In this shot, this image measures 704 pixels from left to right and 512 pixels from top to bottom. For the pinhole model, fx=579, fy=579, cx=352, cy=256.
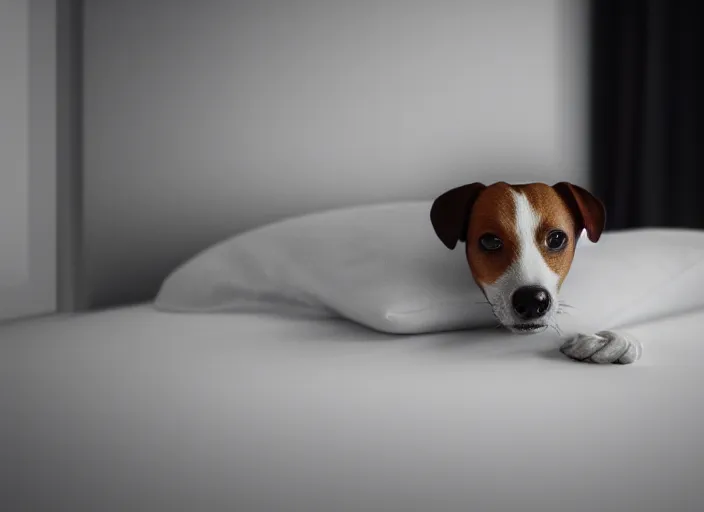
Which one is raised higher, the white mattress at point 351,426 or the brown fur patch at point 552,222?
the brown fur patch at point 552,222

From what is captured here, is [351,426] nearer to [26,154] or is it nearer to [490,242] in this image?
[490,242]

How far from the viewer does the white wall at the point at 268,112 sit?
1482 millimetres

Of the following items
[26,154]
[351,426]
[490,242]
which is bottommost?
[351,426]

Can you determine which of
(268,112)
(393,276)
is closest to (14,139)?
(268,112)

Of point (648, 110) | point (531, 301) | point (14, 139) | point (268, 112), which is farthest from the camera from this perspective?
point (648, 110)

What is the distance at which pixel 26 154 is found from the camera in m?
1.42

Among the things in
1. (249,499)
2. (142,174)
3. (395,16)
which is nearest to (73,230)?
(142,174)

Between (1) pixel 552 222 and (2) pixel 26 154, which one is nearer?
(1) pixel 552 222

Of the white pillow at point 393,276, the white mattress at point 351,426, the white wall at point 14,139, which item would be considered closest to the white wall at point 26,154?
the white wall at point 14,139

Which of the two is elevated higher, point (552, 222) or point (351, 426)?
point (552, 222)

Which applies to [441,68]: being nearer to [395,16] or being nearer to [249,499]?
[395,16]

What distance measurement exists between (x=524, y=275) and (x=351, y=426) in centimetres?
38

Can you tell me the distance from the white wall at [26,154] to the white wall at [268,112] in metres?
0.09

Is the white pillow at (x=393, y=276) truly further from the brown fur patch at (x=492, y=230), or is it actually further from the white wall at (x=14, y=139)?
the white wall at (x=14, y=139)
